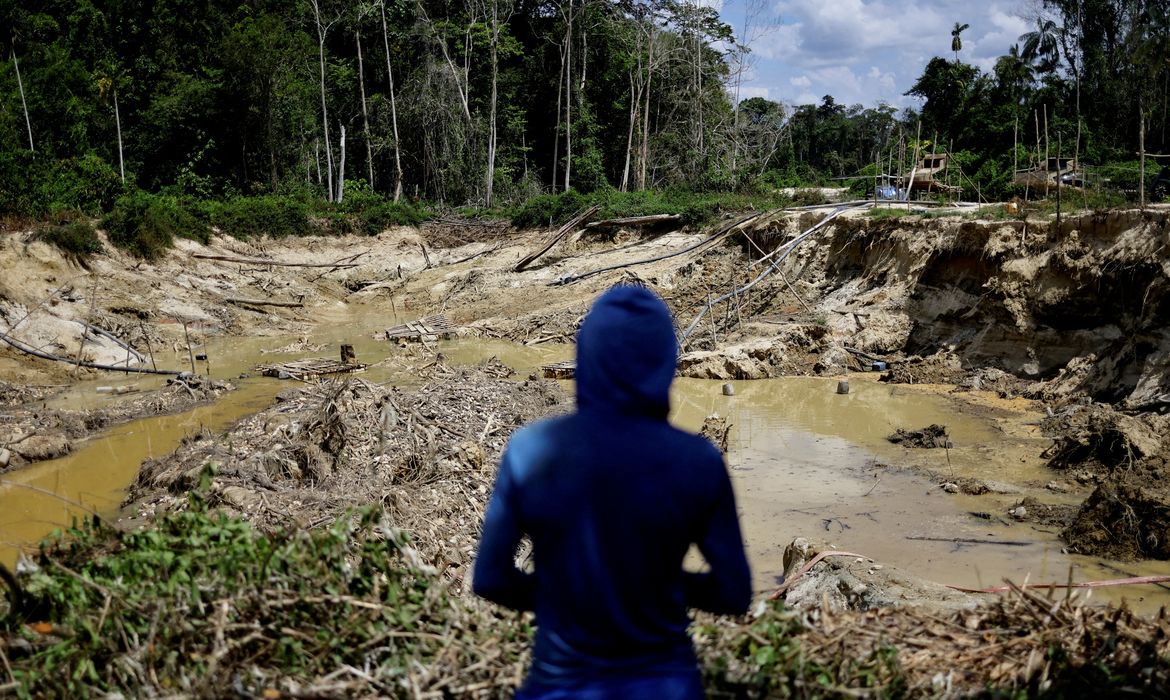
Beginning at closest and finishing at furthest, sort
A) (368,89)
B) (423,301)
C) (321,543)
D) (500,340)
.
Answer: (321,543) → (500,340) → (423,301) → (368,89)

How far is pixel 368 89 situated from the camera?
36.1m

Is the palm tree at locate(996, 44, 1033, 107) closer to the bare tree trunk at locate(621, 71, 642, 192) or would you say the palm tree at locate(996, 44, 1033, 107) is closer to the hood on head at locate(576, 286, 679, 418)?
the bare tree trunk at locate(621, 71, 642, 192)

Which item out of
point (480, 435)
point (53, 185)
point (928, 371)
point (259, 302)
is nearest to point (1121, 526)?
point (480, 435)

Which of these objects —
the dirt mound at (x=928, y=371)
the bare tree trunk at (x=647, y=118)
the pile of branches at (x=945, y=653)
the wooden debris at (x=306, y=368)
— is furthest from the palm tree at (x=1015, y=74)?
the pile of branches at (x=945, y=653)

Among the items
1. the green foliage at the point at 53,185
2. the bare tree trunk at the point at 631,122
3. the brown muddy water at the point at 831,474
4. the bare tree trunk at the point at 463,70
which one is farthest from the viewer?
the bare tree trunk at the point at 631,122

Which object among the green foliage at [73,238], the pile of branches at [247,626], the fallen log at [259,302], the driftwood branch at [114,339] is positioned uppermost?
the green foliage at [73,238]

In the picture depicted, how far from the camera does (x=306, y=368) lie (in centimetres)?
1545

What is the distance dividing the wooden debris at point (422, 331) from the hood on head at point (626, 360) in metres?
17.2

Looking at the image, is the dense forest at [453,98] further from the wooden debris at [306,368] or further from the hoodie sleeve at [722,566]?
the hoodie sleeve at [722,566]

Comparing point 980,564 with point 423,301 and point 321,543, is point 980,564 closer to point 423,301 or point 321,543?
point 321,543

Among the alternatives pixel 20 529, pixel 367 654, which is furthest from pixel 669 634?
pixel 20 529

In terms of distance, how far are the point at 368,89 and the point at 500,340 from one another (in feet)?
68.6

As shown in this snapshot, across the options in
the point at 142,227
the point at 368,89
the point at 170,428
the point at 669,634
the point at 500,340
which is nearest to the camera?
the point at 669,634

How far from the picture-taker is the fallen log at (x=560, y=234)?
2417 cm
